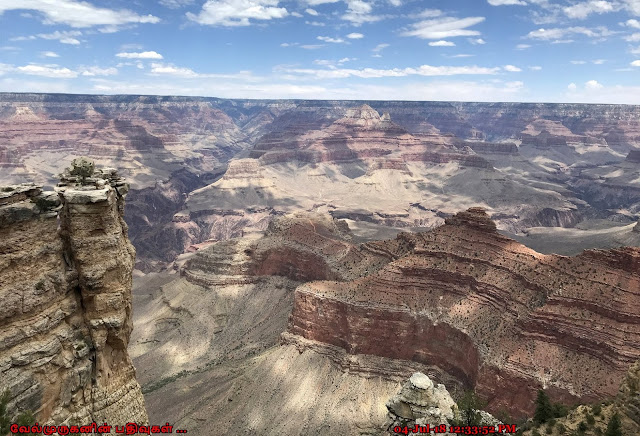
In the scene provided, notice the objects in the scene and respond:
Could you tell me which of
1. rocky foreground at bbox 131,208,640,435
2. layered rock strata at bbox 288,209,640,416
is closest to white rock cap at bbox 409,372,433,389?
rocky foreground at bbox 131,208,640,435

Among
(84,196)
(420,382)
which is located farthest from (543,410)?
(84,196)

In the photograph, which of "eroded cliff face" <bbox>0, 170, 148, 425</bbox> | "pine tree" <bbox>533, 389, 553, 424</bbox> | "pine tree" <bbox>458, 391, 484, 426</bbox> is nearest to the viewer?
"eroded cliff face" <bbox>0, 170, 148, 425</bbox>

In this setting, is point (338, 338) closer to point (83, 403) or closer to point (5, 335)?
point (83, 403)
